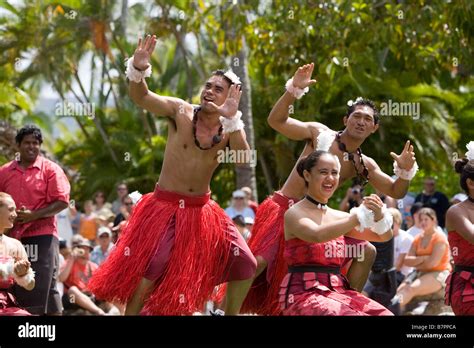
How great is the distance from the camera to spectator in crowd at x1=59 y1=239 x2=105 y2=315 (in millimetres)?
9477

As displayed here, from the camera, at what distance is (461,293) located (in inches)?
254

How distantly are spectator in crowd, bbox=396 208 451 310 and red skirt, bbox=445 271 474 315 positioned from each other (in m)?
2.86

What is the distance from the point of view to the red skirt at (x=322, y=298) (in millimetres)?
5613

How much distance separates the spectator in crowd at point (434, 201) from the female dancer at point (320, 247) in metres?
5.76

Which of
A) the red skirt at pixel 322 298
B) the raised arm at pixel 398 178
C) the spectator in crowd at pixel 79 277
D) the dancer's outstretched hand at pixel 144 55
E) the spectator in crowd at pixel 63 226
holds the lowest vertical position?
the spectator in crowd at pixel 79 277

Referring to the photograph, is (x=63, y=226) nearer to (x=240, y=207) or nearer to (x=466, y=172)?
(x=240, y=207)

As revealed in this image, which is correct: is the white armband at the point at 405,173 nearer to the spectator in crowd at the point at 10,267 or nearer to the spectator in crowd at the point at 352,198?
the spectator in crowd at the point at 10,267

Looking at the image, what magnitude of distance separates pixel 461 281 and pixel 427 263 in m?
2.99

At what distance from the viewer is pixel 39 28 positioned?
63.6 feet

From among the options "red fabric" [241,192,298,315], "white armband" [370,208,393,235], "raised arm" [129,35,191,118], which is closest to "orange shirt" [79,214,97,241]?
"red fabric" [241,192,298,315]

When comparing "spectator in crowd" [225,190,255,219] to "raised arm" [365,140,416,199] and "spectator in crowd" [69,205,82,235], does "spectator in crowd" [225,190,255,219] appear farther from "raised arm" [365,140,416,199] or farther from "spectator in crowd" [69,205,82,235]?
"raised arm" [365,140,416,199]

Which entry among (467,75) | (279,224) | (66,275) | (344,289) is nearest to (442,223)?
(467,75)

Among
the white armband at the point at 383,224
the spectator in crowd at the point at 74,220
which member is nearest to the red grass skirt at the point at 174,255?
the white armband at the point at 383,224
